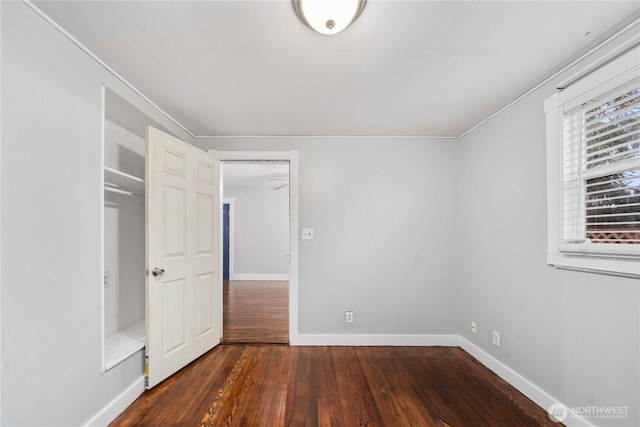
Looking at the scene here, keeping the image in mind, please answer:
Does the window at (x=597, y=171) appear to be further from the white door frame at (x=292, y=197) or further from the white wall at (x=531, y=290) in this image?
the white door frame at (x=292, y=197)

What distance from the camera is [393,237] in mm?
3232

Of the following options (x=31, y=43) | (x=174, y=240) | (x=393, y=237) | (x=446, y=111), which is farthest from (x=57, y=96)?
(x=393, y=237)

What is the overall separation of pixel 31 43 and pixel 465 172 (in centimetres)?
346

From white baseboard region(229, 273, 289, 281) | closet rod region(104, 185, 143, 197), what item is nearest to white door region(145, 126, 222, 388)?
closet rod region(104, 185, 143, 197)

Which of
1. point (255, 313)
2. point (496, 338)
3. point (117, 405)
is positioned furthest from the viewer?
point (255, 313)

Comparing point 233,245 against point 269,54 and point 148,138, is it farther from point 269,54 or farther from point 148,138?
point 269,54

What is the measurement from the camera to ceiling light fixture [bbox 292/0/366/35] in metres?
1.28

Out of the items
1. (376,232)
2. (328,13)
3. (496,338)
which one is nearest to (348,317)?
(376,232)

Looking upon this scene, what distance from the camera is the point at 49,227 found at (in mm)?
1446

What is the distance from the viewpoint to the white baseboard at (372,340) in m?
3.16

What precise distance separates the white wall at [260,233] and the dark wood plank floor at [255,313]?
0.56 m

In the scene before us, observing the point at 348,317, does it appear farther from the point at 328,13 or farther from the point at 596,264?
the point at 328,13

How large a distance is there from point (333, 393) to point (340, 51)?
2393 millimetres

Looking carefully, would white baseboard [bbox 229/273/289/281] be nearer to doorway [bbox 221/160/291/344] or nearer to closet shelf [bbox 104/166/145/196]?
doorway [bbox 221/160/291/344]
